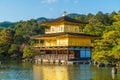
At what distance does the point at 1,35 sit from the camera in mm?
61562

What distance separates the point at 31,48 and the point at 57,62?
294 inches

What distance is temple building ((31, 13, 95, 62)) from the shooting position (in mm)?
47906

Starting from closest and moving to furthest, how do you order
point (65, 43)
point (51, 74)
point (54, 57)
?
point (51, 74), point (65, 43), point (54, 57)

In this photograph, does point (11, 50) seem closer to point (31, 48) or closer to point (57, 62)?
point (31, 48)

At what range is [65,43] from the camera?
48625mm

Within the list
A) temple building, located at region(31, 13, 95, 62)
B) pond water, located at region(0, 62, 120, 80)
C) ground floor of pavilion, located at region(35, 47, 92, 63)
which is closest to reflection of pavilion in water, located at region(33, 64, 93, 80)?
pond water, located at region(0, 62, 120, 80)

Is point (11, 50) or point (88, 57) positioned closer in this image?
point (88, 57)

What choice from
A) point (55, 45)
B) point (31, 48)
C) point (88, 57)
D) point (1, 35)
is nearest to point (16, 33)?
point (1, 35)

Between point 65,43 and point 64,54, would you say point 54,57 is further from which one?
point 65,43

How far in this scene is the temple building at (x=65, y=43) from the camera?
1886 inches

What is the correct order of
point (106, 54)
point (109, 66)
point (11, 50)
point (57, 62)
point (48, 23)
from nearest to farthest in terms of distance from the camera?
point (106, 54) → point (109, 66) → point (57, 62) → point (48, 23) → point (11, 50)

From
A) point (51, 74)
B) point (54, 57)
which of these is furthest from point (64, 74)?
point (54, 57)

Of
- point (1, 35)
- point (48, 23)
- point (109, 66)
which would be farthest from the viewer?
point (1, 35)

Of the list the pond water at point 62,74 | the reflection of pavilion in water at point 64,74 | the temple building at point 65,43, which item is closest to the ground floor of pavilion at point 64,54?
the temple building at point 65,43
